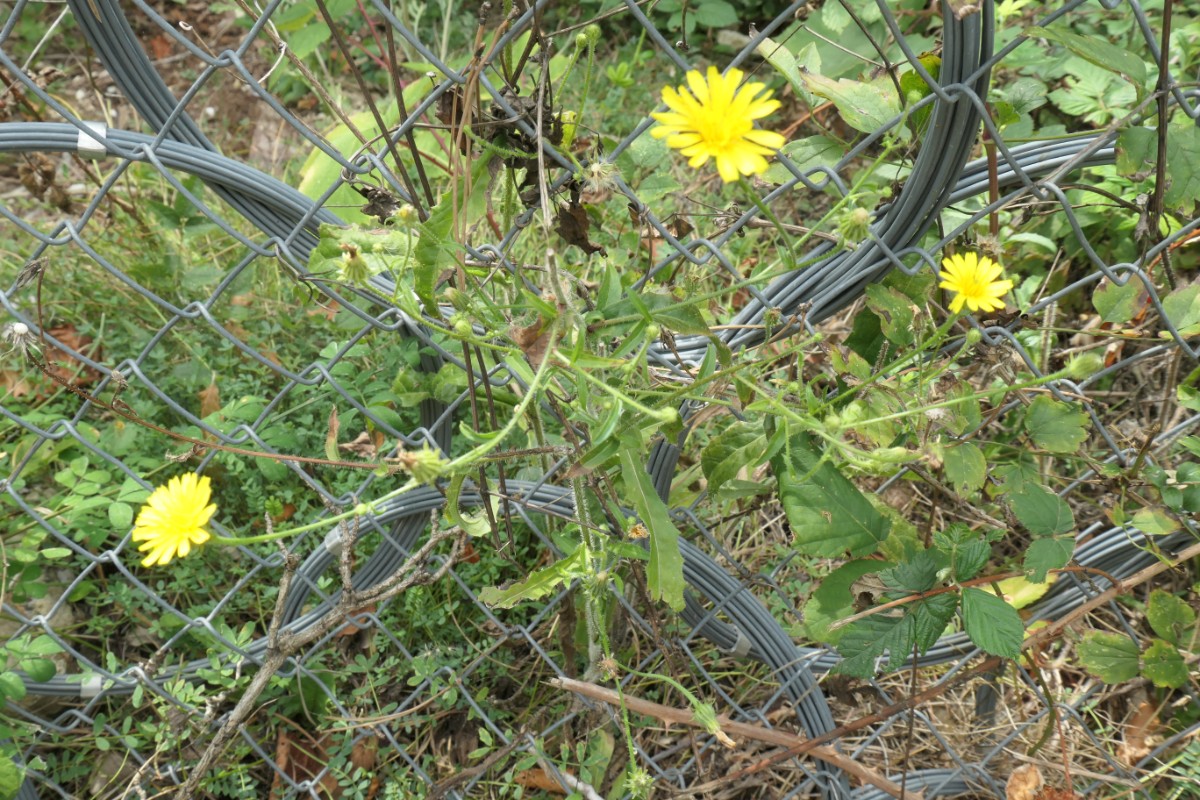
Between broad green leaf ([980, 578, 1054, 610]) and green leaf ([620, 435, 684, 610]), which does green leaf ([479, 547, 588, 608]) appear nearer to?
green leaf ([620, 435, 684, 610])

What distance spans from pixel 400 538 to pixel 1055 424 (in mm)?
982

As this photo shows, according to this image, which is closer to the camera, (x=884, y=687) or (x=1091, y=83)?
(x=884, y=687)

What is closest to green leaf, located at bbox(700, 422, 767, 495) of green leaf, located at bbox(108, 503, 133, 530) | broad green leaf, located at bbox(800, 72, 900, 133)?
broad green leaf, located at bbox(800, 72, 900, 133)

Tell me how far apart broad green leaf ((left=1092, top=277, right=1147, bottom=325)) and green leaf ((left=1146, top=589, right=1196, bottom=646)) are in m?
0.45

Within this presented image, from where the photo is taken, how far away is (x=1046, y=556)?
1133 mm

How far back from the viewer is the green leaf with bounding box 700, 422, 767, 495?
1.14m

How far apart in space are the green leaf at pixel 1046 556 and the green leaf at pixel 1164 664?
0.32 meters


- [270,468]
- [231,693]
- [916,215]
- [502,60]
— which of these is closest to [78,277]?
[270,468]

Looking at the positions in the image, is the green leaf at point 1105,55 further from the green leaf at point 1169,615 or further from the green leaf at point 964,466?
the green leaf at point 1169,615

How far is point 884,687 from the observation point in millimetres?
1646

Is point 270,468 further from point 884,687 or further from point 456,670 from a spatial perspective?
point 884,687

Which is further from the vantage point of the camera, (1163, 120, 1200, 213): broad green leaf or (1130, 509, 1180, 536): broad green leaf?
(1130, 509, 1180, 536): broad green leaf

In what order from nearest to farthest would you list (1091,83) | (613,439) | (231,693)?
(613,439)
(231,693)
(1091,83)

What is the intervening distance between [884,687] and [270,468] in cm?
117
